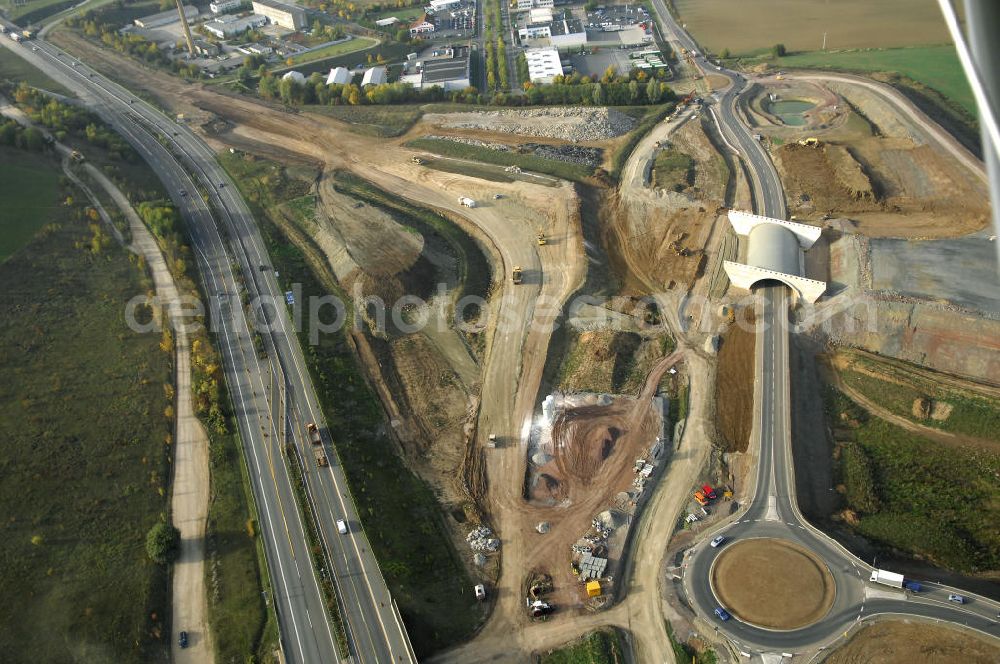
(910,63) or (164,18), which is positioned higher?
(164,18)

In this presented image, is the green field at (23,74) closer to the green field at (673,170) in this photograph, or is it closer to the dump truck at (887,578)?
the green field at (673,170)

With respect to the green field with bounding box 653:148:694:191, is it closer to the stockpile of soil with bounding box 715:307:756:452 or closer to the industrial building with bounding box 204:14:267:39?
the stockpile of soil with bounding box 715:307:756:452

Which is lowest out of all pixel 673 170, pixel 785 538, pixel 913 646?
pixel 913 646

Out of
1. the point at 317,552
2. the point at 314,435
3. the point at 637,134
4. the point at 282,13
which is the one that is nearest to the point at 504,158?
the point at 637,134

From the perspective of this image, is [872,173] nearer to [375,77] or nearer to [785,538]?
[785,538]

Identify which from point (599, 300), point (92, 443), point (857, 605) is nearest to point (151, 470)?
point (92, 443)
